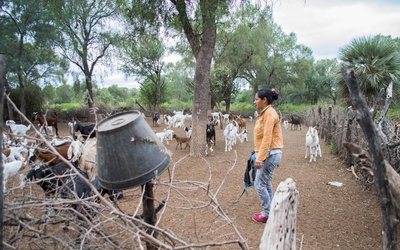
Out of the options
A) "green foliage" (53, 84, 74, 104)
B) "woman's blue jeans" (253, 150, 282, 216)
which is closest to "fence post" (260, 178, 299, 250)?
"woman's blue jeans" (253, 150, 282, 216)

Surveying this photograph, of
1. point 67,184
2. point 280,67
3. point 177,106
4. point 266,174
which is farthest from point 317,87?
point 67,184

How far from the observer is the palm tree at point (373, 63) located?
33.6 feet

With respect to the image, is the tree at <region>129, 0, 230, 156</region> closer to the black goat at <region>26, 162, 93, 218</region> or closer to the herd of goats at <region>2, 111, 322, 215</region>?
the herd of goats at <region>2, 111, 322, 215</region>

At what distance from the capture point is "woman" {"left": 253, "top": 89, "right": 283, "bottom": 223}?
13.7ft

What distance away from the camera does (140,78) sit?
29.3 meters

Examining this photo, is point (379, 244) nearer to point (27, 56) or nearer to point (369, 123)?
point (369, 123)

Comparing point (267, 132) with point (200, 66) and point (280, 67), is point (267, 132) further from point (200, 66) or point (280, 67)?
point (280, 67)

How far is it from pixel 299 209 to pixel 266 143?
91.1 inches

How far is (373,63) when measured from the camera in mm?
10469

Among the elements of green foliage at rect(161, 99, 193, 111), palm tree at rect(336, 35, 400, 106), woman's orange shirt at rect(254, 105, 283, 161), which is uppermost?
palm tree at rect(336, 35, 400, 106)

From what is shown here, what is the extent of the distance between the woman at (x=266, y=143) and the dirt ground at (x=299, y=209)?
0.67 meters

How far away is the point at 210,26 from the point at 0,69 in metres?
8.65

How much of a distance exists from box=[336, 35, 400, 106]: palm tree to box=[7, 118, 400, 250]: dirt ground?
316cm

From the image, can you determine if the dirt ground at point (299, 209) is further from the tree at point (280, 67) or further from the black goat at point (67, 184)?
the tree at point (280, 67)
